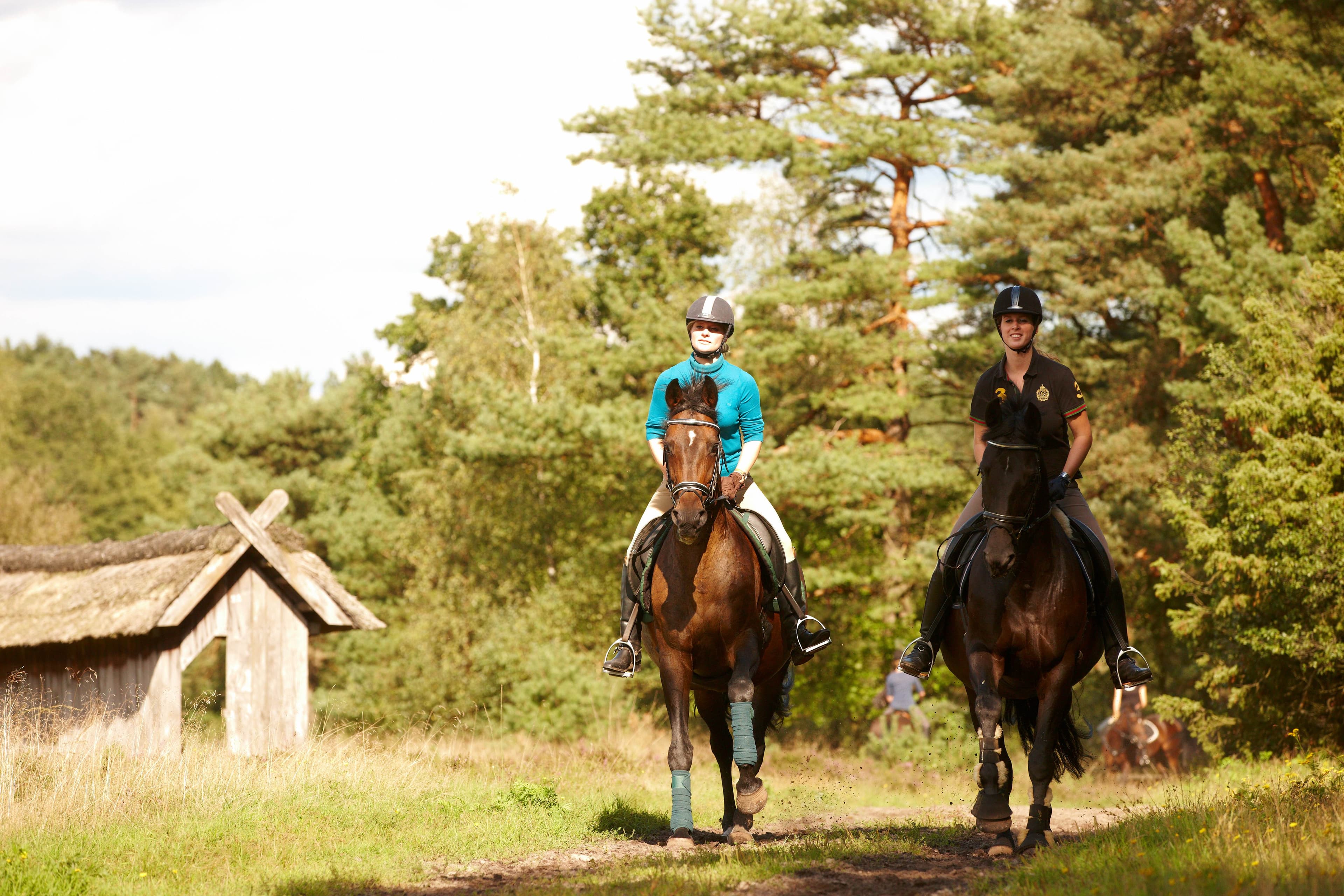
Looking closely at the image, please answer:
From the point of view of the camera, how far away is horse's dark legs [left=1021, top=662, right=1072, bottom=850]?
769 cm

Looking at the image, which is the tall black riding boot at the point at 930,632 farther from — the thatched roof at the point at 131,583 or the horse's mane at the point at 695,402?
the thatched roof at the point at 131,583

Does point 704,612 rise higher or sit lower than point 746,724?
higher

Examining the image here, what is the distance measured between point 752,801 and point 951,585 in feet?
6.93

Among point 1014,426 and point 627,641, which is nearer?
point 1014,426

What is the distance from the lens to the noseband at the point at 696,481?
24.7ft

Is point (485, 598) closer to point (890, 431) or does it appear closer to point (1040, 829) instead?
point (890, 431)

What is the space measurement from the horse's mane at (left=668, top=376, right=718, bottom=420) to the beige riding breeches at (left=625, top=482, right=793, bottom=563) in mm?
921

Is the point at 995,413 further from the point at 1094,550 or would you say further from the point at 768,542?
the point at 768,542

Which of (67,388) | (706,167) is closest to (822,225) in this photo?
(706,167)

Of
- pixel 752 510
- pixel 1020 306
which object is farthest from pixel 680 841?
pixel 1020 306

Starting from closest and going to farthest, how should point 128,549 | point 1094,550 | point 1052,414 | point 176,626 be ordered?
1. point 1052,414
2. point 1094,550
3. point 176,626
4. point 128,549

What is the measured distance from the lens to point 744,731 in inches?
324

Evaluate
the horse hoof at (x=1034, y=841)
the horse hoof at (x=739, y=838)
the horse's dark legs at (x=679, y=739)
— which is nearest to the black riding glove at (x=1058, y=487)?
the horse hoof at (x=1034, y=841)

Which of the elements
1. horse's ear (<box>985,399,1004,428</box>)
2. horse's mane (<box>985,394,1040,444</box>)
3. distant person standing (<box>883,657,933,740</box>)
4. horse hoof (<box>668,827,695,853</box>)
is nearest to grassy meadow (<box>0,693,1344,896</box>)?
horse hoof (<box>668,827,695,853</box>)
